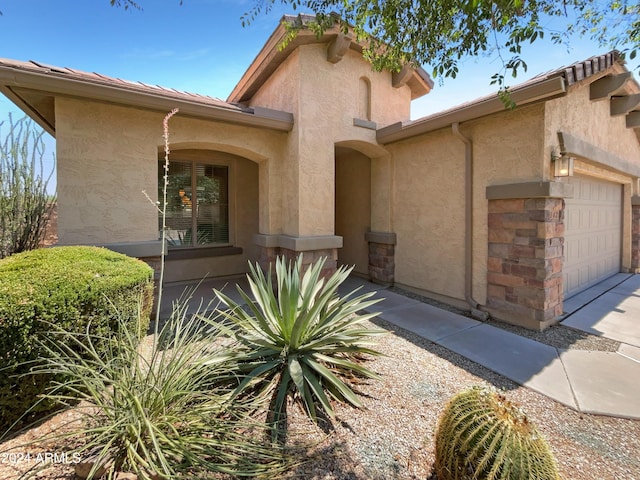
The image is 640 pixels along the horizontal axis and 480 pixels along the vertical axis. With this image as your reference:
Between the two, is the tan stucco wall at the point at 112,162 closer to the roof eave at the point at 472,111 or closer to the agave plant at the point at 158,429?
the agave plant at the point at 158,429

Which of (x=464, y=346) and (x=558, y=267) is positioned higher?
(x=558, y=267)

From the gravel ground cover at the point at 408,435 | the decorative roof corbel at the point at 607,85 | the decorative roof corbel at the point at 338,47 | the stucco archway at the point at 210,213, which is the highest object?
the decorative roof corbel at the point at 338,47

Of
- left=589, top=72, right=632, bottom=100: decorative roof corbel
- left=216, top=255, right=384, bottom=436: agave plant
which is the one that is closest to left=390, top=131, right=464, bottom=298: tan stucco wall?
left=589, top=72, right=632, bottom=100: decorative roof corbel

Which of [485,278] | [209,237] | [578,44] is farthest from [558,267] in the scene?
[209,237]

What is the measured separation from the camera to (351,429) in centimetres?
261

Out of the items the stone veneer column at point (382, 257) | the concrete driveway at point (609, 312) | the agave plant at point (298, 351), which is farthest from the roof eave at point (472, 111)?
the agave plant at point (298, 351)

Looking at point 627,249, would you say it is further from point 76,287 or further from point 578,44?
point 76,287

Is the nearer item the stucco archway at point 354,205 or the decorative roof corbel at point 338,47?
the decorative roof corbel at point 338,47

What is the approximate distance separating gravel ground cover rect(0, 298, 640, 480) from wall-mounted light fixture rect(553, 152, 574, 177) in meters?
3.44

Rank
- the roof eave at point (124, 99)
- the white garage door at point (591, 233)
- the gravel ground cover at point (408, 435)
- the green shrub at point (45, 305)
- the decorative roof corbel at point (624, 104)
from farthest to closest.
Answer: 1. the decorative roof corbel at point (624, 104)
2. the white garage door at point (591, 233)
3. the roof eave at point (124, 99)
4. the green shrub at point (45, 305)
5. the gravel ground cover at point (408, 435)

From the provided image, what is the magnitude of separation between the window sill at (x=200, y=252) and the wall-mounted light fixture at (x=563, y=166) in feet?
23.8

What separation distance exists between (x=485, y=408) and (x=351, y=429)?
1.18 meters

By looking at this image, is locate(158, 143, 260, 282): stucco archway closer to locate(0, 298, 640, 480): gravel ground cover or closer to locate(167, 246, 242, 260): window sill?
locate(167, 246, 242, 260): window sill

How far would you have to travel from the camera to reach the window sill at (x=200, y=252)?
24.4ft
